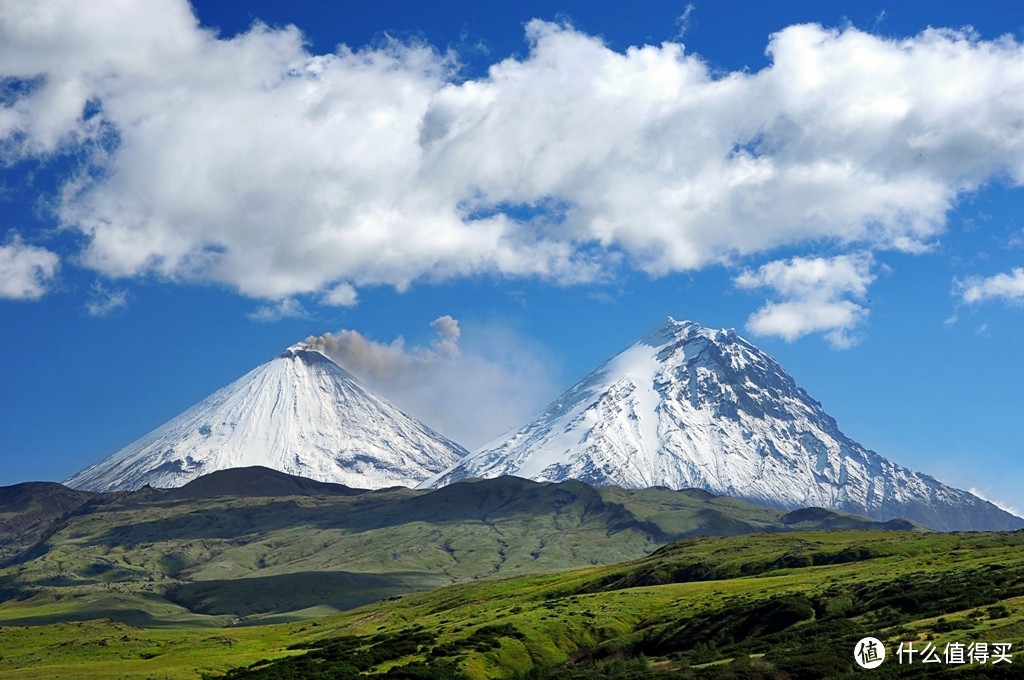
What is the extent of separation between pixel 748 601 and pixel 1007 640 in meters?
43.9

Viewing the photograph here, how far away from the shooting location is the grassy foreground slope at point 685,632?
3063 inches

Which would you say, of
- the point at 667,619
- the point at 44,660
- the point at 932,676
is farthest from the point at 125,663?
the point at 932,676

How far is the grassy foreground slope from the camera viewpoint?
7781cm

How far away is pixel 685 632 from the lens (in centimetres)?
10431

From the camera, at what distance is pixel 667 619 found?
375 feet

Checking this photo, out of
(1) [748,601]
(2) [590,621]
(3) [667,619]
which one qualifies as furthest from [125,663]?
(1) [748,601]

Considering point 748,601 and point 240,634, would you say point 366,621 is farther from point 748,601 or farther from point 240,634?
point 748,601

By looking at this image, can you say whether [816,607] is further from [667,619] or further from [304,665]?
[304,665]

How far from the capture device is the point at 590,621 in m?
118

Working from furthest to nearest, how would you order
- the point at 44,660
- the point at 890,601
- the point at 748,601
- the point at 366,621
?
1. the point at 366,621
2. the point at 44,660
3. the point at 748,601
4. the point at 890,601

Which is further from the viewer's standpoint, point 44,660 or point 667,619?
point 44,660

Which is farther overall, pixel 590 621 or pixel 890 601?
pixel 590 621

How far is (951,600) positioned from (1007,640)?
18328 mm

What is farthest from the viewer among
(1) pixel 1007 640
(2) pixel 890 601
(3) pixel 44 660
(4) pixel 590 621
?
(3) pixel 44 660
